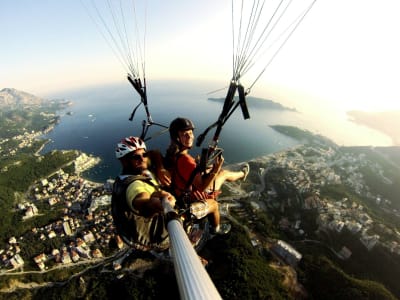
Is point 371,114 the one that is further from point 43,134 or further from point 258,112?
point 43,134

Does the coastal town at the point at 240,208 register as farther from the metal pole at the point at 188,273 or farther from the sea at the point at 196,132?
the metal pole at the point at 188,273

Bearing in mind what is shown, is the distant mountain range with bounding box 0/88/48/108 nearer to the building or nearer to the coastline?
the building

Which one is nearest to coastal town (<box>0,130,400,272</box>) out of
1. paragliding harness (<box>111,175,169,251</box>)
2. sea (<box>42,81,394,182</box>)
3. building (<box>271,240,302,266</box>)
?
building (<box>271,240,302,266</box>)

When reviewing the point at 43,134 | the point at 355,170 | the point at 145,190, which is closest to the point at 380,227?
the point at 355,170

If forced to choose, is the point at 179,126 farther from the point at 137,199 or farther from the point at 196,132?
the point at 196,132

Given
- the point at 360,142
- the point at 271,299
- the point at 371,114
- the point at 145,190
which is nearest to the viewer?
the point at 145,190

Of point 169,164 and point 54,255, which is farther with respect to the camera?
point 54,255
